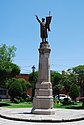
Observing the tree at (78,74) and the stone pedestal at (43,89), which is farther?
the tree at (78,74)

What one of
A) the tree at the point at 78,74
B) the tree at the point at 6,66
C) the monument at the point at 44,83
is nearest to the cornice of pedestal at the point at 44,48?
the monument at the point at 44,83

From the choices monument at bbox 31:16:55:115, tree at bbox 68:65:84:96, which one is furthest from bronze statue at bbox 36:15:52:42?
tree at bbox 68:65:84:96

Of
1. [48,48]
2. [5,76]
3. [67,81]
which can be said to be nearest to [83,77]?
[67,81]

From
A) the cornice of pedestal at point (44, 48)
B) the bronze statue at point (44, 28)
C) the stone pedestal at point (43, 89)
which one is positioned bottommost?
the stone pedestal at point (43, 89)

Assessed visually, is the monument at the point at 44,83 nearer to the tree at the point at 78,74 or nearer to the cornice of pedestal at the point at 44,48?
the cornice of pedestal at the point at 44,48

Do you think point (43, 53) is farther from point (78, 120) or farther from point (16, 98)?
point (16, 98)

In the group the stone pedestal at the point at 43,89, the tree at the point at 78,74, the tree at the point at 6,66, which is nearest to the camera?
the stone pedestal at the point at 43,89

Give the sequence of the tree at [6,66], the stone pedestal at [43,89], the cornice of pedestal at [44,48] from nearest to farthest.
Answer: the stone pedestal at [43,89]
the cornice of pedestal at [44,48]
the tree at [6,66]

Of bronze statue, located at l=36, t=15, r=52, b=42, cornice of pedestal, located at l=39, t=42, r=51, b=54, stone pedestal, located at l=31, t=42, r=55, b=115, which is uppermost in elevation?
bronze statue, located at l=36, t=15, r=52, b=42

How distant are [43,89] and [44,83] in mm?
458

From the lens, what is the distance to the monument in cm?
2072

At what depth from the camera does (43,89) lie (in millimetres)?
21172

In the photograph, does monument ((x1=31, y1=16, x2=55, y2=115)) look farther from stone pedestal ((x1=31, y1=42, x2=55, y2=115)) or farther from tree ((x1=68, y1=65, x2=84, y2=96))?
tree ((x1=68, y1=65, x2=84, y2=96))

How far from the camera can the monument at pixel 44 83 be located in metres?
20.7
